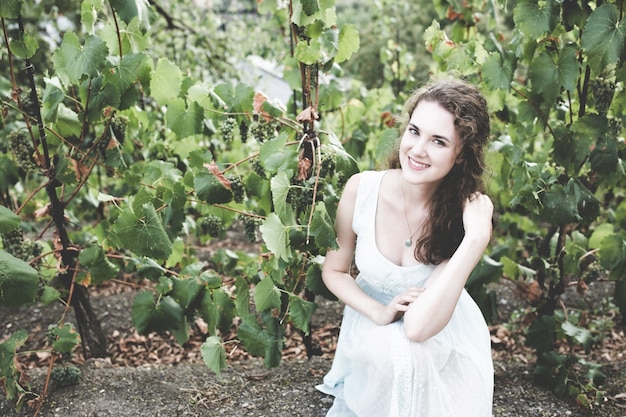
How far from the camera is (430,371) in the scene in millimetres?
1734

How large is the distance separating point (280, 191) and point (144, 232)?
47 cm

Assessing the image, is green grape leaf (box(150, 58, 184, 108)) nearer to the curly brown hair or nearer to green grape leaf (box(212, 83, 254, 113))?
green grape leaf (box(212, 83, 254, 113))

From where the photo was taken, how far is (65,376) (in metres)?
2.23

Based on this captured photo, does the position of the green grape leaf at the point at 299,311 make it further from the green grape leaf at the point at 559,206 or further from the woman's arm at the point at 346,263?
the green grape leaf at the point at 559,206

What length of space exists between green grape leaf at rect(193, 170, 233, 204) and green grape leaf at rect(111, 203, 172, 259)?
18cm

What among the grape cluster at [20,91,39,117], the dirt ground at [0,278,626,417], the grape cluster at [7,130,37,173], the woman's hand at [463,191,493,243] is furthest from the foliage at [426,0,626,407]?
the grape cluster at [7,130,37,173]

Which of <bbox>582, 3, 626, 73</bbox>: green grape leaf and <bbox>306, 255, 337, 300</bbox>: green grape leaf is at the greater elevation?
<bbox>582, 3, 626, 73</bbox>: green grape leaf

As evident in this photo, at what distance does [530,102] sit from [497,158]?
31 cm

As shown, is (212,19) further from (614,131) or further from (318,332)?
(614,131)

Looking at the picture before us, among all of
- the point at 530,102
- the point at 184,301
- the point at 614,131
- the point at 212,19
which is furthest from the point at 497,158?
the point at 212,19

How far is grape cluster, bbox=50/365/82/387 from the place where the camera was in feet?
7.29

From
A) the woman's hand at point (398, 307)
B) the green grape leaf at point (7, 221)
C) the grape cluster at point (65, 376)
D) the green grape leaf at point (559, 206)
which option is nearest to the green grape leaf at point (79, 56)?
the green grape leaf at point (7, 221)

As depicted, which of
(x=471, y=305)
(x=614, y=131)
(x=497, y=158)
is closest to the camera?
(x=471, y=305)

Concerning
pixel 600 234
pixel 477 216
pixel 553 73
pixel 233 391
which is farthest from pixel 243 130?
pixel 600 234
